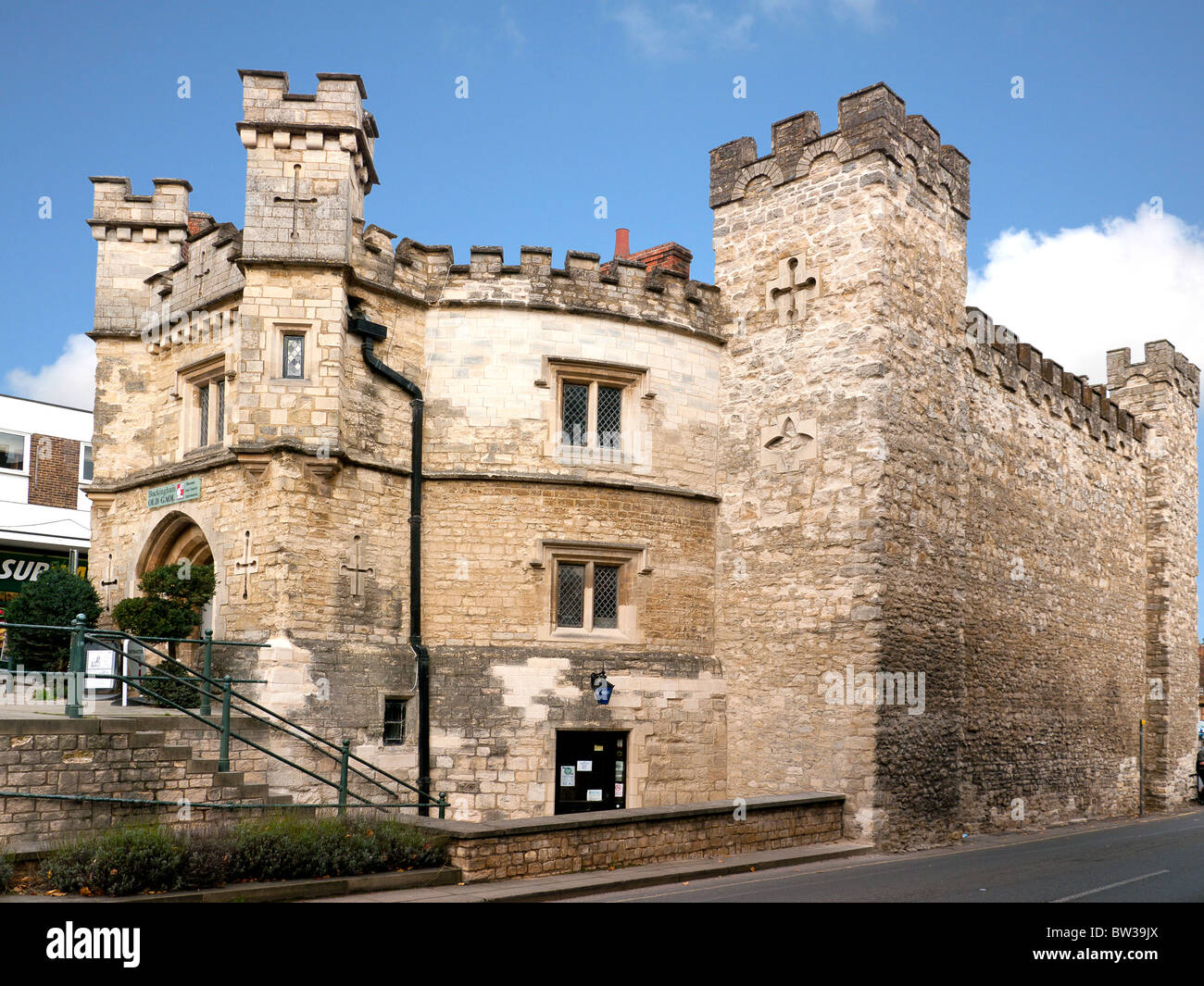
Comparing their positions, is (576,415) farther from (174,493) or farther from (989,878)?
(989,878)

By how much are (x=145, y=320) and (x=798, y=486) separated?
1030 centimetres

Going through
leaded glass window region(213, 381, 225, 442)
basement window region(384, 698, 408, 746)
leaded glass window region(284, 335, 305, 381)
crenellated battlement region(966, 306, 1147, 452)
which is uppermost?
crenellated battlement region(966, 306, 1147, 452)

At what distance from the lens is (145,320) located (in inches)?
688

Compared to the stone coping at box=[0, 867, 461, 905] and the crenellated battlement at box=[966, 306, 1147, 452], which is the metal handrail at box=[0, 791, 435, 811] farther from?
the crenellated battlement at box=[966, 306, 1147, 452]

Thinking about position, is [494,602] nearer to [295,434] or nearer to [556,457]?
[556,457]

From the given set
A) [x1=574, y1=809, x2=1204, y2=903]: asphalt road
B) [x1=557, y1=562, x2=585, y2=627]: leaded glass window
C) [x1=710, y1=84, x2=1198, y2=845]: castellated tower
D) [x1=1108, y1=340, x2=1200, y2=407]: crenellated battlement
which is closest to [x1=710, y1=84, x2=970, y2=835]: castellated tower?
[x1=710, y1=84, x2=1198, y2=845]: castellated tower

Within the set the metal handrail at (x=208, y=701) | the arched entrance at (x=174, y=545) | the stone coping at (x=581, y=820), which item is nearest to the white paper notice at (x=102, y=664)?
the metal handrail at (x=208, y=701)

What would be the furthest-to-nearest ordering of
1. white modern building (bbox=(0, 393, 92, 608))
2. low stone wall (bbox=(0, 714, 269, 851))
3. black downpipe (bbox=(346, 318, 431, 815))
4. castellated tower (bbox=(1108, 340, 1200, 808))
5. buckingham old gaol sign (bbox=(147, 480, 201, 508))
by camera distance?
white modern building (bbox=(0, 393, 92, 608))
castellated tower (bbox=(1108, 340, 1200, 808))
buckingham old gaol sign (bbox=(147, 480, 201, 508))
black downpipe (bbox=(346, 318, 431, 815))
low stone wall (bbox=(0, 714, 269, 851))

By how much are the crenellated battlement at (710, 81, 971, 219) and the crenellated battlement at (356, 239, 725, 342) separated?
7.95ft

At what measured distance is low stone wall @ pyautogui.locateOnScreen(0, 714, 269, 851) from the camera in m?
10.3

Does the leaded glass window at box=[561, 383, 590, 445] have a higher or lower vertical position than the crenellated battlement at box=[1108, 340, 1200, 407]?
lower

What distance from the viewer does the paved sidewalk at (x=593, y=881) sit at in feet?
A: 34.1

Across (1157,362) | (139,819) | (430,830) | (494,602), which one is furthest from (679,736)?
(1157,362)

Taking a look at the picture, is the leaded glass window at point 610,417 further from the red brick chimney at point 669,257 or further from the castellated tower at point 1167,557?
the castellated tower at point 1167,557
